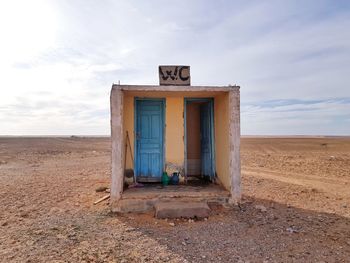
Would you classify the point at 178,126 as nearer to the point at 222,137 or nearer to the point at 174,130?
the point at 174,130

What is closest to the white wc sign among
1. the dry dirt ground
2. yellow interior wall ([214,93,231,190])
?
yellow interior wall ([214,93,231,190])

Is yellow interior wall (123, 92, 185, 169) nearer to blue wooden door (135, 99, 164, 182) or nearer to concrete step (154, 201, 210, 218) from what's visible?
blue wooden door (135, 99, 164, 182)

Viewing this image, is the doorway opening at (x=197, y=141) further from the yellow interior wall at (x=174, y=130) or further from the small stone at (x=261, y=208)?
the small stone at (x=261, y=208)

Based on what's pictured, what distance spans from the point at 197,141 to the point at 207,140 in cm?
66

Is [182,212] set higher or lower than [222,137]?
lower

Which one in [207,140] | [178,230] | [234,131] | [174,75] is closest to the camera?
[178,230]

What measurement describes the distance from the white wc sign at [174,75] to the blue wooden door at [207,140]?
1439 mm

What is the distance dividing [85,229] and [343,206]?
6.04 meters

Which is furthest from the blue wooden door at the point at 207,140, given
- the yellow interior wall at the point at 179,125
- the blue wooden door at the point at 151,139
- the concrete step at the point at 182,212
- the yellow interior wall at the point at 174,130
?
the concrete step at the point at 182,212

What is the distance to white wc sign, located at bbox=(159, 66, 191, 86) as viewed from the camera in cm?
734

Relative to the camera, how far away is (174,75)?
24.2 feet

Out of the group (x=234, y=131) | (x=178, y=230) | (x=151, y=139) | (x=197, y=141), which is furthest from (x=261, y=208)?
(x=151, y=139)

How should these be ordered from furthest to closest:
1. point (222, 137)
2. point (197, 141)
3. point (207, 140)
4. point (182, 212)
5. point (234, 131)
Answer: point (197, 141), point (207, 140), point (222, 137), point (234, 131), point (182, 212)

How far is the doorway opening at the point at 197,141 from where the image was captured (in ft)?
29.0
